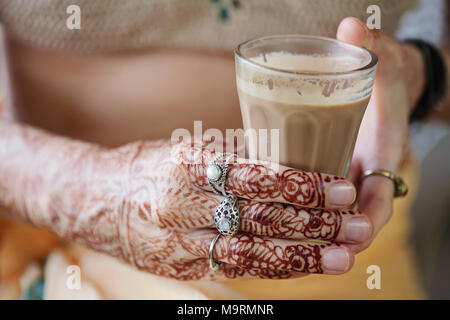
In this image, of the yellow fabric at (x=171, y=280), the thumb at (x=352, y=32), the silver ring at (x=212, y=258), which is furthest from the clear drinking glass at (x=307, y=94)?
the yellow fabric at (x=171, y=280)

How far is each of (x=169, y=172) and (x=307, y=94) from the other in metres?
0.19

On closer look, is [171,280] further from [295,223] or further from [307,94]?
[307,94]

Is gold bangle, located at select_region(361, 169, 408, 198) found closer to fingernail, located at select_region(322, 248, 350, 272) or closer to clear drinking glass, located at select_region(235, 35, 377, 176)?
clear drinking glass, located at select_region(235, 35, 377, 176)

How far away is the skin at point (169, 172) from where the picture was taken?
0.55 metres

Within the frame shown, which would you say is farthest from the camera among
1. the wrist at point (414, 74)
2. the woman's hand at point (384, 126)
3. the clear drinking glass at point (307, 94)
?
the wrist at point (414, 74)

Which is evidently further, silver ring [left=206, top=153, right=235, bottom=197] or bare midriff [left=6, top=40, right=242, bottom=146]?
bare midriff [left=6, top=40, right=242, bottom=146]

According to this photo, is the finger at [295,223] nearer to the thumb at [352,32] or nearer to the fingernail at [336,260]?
the fingernail at [336,260]

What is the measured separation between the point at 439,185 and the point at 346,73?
3.72ft

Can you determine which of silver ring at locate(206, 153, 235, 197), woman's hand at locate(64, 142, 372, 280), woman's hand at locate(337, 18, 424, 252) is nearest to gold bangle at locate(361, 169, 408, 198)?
woman's hand at locate(337, 18, 424, 252)

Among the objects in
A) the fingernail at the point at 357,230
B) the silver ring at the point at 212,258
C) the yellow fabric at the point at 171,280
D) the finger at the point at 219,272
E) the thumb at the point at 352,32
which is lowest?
the yellow fabric at the point at 171,280

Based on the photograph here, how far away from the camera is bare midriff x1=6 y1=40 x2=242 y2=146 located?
869 mm

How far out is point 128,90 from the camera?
2.87 feet
